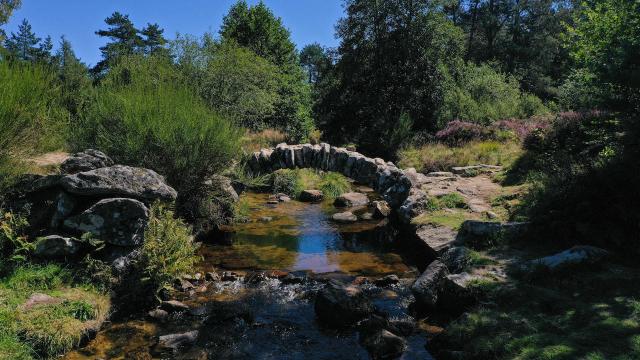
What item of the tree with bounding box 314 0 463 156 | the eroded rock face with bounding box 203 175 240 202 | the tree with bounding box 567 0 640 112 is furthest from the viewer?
the tree with bounding box 314 0 463 156

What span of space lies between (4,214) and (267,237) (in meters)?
7.34

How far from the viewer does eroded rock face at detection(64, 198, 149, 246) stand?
8609 millimetres

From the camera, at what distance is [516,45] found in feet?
172

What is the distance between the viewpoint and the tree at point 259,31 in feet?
148

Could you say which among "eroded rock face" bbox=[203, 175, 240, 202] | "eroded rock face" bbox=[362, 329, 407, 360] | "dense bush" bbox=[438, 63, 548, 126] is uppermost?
"dense bush" bbox=[438, 63, 548, 126]

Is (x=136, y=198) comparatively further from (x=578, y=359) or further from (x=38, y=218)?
(x=578, y=359)

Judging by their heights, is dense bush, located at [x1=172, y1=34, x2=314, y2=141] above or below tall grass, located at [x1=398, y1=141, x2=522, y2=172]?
above

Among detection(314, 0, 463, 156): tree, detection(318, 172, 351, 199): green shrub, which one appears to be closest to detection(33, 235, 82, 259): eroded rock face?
detection(318, 172, 351, 199): green shrub

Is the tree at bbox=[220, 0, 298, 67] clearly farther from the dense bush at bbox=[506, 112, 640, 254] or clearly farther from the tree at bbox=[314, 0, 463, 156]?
the dense bush at bbox=[506, 112, 640, 254]

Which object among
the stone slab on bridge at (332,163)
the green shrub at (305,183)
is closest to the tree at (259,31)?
the green shrub at (305,183)

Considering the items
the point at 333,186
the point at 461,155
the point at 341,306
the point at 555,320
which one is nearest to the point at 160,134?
the point at 341,306

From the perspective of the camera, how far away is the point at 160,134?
11.4 meters

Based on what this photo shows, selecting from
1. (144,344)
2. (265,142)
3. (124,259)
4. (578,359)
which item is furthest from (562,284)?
(265,142)

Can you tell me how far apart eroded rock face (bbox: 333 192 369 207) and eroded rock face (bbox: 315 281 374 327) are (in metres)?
10.2
